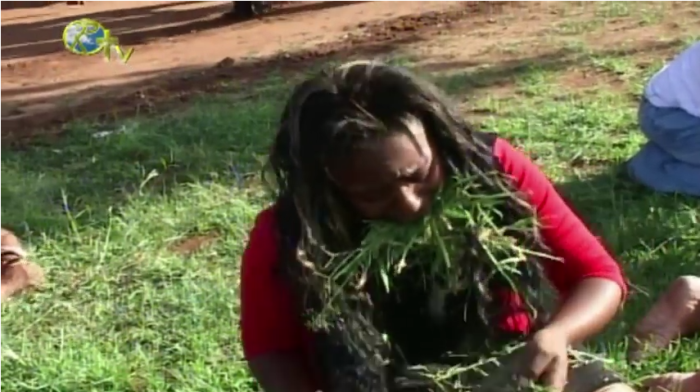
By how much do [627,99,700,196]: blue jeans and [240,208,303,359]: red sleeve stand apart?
212 centimetres

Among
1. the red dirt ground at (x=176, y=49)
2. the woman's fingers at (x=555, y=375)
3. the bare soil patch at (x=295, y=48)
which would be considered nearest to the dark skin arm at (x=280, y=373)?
the woman's fingers at (x=555, y=375)

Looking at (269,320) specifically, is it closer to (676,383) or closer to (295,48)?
(676,383)

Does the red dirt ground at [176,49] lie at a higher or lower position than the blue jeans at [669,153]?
lower

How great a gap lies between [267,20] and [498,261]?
6830mm

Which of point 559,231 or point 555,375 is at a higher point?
point 559,231

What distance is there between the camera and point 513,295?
240cm

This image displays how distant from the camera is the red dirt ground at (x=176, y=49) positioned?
6.80 m

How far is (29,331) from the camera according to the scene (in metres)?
3.67

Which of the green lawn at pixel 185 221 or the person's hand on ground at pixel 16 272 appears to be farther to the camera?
the person's hand on ground at pixel 16 272

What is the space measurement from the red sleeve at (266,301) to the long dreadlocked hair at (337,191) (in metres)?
0.05

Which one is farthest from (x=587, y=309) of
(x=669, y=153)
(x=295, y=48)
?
(x=295, y=48)

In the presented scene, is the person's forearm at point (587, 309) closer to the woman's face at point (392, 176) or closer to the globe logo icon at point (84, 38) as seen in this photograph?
the woman's face at point (392, 176)

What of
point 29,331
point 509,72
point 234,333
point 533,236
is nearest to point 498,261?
point 533,236

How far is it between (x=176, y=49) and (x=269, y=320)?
6081 millimetres
